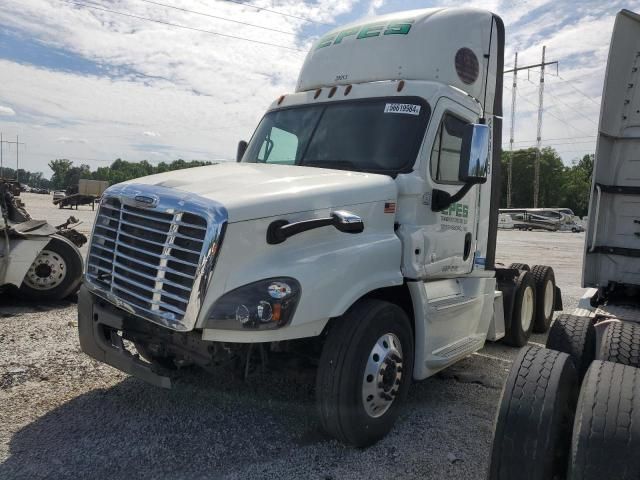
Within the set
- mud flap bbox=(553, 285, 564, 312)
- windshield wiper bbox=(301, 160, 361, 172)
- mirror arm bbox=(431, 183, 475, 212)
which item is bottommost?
mud flap bbox=(553, 285, 564, 312)

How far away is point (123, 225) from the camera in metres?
3.60

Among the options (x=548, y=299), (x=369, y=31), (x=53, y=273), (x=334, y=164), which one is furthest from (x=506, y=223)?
(x=334, y=164)

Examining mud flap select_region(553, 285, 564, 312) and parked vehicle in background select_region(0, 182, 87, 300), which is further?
mud flap select_region(553, 285, 564, 312)

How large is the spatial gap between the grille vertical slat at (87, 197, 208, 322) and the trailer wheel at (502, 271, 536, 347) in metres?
4.63

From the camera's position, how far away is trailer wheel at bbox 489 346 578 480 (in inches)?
107

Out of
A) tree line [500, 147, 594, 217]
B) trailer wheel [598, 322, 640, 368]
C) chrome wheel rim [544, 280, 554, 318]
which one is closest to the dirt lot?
trailer wheel [598, 322, 640, 368]

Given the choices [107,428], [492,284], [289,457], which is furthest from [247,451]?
[492,284]

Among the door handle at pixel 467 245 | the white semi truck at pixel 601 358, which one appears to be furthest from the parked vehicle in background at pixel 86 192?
the white semi truck at pixel 601 358

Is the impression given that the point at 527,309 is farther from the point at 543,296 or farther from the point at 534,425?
the point at 534,425

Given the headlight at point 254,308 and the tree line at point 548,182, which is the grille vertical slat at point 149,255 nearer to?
the headlight at point 254,308

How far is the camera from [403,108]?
4320 millimetres

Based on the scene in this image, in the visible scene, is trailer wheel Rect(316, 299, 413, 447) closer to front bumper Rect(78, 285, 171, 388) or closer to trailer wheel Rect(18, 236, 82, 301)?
front bumper Rect(78, 285, 171, 388)

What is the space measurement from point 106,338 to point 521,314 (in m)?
4.95

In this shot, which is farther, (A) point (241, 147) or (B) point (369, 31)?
(A) point (241, 147)
